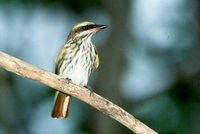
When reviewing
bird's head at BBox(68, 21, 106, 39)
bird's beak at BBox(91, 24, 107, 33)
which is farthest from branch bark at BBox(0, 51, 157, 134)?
bird's head at BBox(68, 21, 106, 39)

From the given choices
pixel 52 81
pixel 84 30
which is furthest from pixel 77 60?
pixel 52 81

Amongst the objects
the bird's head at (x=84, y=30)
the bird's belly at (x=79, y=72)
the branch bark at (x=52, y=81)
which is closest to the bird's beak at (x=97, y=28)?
the bird's head at (x=84, y=30)

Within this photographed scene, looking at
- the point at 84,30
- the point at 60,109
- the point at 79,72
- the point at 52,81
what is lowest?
the point at 60,109

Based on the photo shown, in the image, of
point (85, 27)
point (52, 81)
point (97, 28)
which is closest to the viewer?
point (52, 81)

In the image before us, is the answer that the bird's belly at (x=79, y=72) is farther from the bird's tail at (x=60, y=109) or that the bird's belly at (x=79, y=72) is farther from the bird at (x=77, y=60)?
the bird's tail at (x=60, y=109)

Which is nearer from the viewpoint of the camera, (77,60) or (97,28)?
(97,28)

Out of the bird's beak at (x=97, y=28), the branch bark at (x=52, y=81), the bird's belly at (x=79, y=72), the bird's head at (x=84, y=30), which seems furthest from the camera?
the bird's belly at (x=79, y=72)

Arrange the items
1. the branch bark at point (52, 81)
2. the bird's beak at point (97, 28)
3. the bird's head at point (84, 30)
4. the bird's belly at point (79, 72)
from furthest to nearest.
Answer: the bird's belly at point (79, 72), the bird's head at point (84, 30), the bird's beak at point (97, 28), the branch bark at point (52, 81)

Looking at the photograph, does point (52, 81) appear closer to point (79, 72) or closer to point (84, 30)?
point (79, 72)

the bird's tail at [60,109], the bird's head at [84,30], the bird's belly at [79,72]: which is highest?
the bird's head at [84,30]

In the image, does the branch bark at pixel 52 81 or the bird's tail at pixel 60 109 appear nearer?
the branch bark at pixel 52 81

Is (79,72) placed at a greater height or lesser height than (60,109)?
greater
